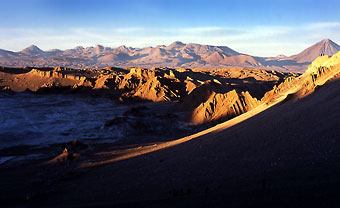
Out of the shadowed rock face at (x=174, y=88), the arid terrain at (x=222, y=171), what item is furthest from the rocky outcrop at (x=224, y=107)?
the arid terrain at (x=222, y=171)

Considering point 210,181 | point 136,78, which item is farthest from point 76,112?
point 210,181

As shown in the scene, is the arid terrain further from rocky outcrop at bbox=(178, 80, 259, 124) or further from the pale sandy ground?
rocky outcrop at bbox=(178, 80, 259, 124)

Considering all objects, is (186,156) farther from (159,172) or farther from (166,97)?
(166,97)

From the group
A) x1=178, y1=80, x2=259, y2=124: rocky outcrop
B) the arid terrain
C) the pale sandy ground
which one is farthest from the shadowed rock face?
the pale sandy ground

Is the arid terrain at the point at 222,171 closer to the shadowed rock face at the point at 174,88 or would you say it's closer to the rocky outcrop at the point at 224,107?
the rocky outcrop at the point at 224,107

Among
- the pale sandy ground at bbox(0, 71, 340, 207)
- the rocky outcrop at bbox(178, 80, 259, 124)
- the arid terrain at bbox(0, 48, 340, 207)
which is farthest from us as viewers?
the rocky outcrop at bbox(178, 80, 259, 124)

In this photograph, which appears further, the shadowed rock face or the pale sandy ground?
the shadowed rock face

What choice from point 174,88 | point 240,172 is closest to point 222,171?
point 240,172

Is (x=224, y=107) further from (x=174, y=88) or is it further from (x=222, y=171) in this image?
(x=174, y=88)

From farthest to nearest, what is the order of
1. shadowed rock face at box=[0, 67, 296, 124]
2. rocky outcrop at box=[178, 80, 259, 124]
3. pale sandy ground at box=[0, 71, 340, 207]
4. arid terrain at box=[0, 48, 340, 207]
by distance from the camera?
shadowed rock face at box=[0, 67, 296, 124] → rocky outcrop at box=[178, 80, 259, 124] → arid terrain at box=[0, 48, 340, 207] → pale sandy ground at box=[0, 71, 340, 207]
